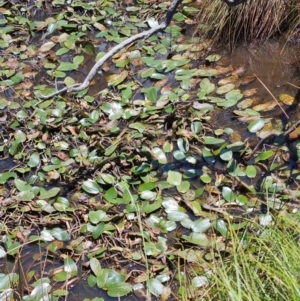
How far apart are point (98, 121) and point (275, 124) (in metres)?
0.91

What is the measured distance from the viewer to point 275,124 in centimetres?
302

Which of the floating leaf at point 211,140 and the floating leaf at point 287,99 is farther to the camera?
the floating leaf at point 287,99

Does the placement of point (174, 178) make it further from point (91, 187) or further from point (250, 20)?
point (250, 20)

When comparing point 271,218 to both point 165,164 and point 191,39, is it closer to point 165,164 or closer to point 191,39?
point 165,164

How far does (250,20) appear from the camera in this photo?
359 cm

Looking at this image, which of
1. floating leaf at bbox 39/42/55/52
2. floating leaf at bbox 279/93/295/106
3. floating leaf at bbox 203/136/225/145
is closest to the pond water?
floating leaf at bbox 279/93/295/106

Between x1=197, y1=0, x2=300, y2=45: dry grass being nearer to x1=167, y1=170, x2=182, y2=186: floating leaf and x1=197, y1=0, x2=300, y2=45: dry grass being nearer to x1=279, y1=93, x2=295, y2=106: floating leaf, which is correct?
x1=279, y1=93, x2=295, y2=106: floating leaf

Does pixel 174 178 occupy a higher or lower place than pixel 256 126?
lower

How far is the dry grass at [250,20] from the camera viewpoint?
3514 millimetres

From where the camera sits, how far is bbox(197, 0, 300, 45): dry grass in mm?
3514

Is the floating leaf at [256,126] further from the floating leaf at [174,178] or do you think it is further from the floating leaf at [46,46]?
the floating leaf at [46,46]

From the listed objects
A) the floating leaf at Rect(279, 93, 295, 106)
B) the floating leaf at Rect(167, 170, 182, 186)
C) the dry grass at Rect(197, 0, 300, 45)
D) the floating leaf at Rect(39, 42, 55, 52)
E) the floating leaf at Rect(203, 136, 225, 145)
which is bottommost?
the floating leaf at Rect(39, 42, 55, 52)

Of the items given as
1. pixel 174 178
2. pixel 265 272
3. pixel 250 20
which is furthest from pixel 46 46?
pixel 265 272

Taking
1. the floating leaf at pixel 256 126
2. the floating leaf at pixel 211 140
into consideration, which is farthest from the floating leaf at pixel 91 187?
the floating leaf at pixel 256 126
